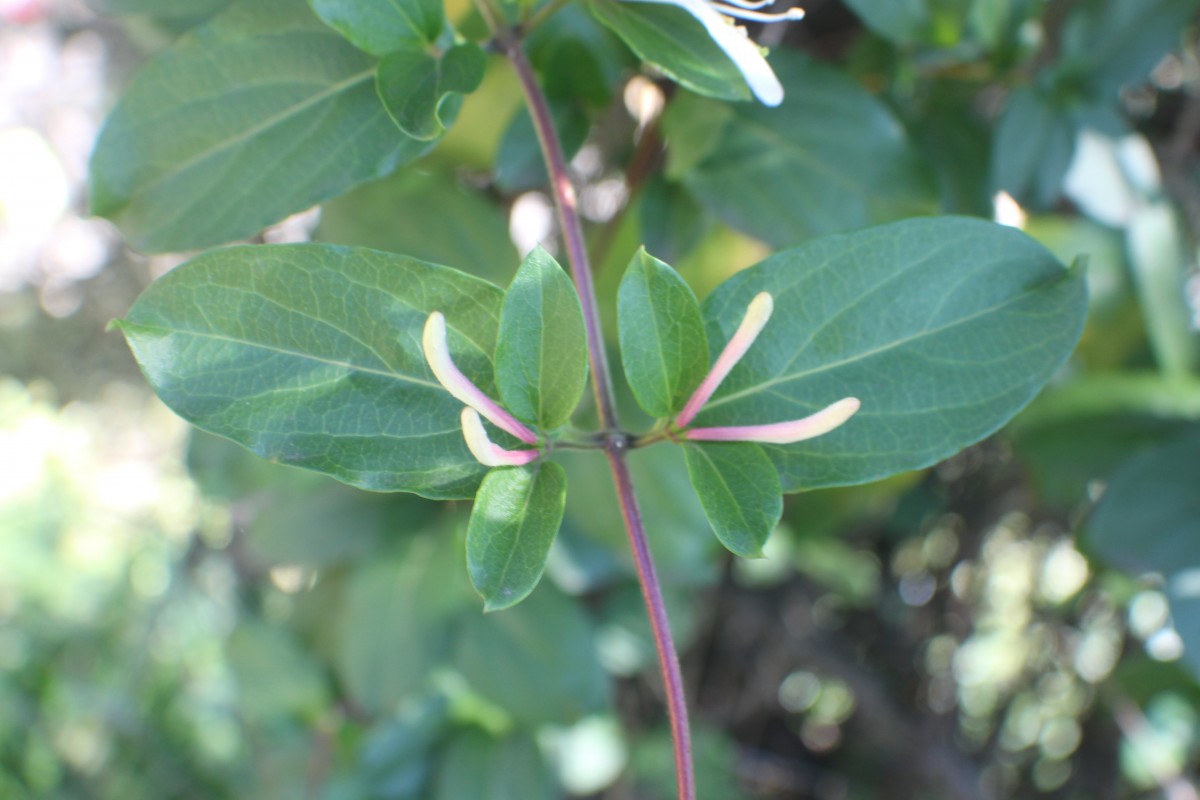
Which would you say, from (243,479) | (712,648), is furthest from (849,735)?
(243,479)

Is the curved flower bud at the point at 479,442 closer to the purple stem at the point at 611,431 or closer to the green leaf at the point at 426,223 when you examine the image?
the purple stem at the point at 611,431

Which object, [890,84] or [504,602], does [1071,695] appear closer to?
[890,84]

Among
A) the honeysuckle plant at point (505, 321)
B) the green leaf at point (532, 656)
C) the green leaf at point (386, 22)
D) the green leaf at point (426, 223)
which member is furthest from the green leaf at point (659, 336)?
the green leaf at point (532, 656)

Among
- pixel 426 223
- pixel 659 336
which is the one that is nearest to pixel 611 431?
pixel 659 336

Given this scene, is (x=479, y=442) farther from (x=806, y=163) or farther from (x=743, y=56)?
(x=806, y=163)

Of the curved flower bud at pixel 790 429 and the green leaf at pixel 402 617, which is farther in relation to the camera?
the green leaf at pixel 402 617

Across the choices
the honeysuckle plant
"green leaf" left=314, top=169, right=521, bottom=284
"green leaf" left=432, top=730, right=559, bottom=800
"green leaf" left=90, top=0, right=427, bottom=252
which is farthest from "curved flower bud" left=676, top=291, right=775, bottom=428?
"green leaf" left=432, top=730, right=559, bottom=800
